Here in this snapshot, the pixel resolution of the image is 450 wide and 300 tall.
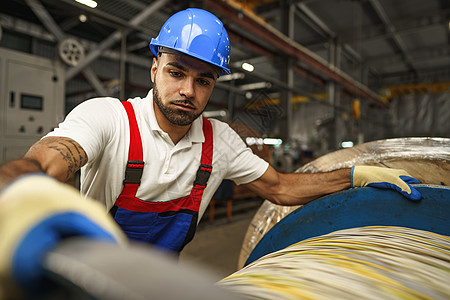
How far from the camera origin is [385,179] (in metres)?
1.10

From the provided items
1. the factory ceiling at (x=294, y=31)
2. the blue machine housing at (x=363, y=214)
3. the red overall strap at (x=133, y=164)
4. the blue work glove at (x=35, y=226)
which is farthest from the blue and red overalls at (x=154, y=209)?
the factory ceiling at (x=294, y=31)

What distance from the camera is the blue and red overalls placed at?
110 cm

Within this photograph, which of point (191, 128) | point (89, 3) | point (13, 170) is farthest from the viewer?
point (89, 3)

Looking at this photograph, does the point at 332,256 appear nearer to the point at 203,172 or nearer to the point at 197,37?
the point at 203,172

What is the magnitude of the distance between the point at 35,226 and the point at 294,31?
26.3ft

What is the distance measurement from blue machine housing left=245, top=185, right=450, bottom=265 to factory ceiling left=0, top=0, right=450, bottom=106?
219cm

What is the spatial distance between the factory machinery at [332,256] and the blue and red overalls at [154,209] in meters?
0.32

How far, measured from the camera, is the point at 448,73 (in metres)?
9.57

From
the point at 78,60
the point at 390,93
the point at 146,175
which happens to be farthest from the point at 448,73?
the point at 146,175

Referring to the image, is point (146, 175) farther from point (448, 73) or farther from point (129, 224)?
point (448, 73)

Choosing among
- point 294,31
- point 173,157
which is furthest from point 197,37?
point 294,31

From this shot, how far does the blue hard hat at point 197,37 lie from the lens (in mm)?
1171

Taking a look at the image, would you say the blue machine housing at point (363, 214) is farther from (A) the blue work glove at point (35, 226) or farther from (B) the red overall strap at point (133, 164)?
(A) the blue work glove at point (35, 226)

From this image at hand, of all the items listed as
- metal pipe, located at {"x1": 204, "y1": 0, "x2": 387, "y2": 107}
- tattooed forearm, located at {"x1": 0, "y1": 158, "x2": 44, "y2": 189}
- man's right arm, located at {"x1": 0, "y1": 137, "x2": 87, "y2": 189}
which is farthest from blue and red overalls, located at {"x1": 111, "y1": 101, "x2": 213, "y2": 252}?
metal pipe, located at {"x1": 204, "y1": 0, "x2": 387, "y2": 107}
